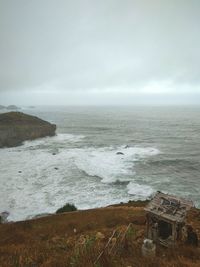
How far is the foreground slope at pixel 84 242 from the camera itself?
10.0m

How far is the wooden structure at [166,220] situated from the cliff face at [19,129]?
6867 centimetres

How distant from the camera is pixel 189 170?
154 ft

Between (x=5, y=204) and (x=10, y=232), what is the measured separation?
1379 cm

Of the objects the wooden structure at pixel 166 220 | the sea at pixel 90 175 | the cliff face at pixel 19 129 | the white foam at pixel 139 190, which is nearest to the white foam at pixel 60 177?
the sea at pixel 90 175

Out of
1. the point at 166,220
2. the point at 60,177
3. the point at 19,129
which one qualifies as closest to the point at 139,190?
the point at 60,177

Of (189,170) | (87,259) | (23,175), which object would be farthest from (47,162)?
(87,259)

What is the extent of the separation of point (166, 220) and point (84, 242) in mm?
4577

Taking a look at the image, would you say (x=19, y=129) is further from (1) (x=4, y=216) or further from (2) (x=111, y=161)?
(1) (x=4, y=216)

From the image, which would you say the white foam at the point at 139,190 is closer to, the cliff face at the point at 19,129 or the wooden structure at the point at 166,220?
the wooden structure at the point at 166,220

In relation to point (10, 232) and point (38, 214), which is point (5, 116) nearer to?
point (38, 214)

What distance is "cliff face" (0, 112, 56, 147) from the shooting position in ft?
252

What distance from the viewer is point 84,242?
1262 cm

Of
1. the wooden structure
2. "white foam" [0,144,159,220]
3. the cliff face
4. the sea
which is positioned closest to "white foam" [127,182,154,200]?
the sea

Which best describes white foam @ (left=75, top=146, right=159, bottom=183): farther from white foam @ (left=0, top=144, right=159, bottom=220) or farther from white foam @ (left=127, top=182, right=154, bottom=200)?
white foam @ (left=127, top=182, right=154, bottom=200)
